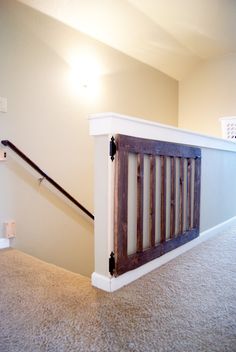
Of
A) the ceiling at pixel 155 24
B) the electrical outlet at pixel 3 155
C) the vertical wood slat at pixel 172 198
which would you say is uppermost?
the ceiling at pixel 155 24

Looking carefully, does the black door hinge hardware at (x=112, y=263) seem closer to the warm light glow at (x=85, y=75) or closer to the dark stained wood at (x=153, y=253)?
the dark stained wood at (x=153, y=253)

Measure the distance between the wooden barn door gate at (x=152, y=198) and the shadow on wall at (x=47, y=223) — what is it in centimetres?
118

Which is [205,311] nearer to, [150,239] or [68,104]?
[150,239]

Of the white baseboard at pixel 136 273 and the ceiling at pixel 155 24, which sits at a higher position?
the ceiling at pixel 155 24

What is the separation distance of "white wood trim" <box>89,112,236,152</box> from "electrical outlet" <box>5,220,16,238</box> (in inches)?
48.9

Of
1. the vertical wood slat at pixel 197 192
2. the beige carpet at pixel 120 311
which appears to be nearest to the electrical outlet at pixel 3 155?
the beige carpet at pixel 120 311

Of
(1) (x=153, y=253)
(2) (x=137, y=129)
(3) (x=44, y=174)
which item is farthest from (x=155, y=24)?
(1) (x=153, y=253)

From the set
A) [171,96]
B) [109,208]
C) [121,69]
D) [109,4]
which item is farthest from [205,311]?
[171,96]

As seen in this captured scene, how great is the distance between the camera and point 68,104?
8.93 ft

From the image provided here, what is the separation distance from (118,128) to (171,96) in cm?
322

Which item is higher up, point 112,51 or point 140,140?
point 112,51

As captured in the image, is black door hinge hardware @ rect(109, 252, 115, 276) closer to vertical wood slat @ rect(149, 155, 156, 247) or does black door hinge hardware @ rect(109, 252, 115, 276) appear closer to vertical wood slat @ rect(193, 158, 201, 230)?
vertical wood slat @ rect(149, 155, 156, 247)

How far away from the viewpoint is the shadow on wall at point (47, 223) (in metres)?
2.31

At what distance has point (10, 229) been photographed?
224cm
